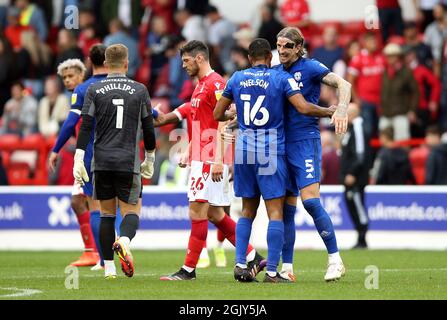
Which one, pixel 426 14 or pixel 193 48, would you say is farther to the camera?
pixel 426 14

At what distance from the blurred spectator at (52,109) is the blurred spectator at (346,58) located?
215 inches

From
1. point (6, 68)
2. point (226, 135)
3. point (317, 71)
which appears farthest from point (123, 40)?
point (317, 71)

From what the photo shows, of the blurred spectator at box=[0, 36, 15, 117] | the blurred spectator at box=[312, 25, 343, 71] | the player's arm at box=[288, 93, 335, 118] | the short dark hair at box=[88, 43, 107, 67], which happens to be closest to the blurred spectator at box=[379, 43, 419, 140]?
the blurred spectator at box=[312, 25, 343, 71]

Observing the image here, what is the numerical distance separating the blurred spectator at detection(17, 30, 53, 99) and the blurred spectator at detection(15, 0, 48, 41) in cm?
14

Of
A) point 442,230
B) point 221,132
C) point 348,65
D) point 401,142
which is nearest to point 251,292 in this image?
point 221,132

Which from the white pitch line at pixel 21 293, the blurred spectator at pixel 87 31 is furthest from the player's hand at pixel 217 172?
the blurred spectator at pixel 87 31

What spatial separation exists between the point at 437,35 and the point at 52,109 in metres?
7.89

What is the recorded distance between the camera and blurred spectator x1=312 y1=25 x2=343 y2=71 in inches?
896

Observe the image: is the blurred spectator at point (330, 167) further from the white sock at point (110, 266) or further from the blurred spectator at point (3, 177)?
the white sock at point (110, 266)

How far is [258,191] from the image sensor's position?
1166 centimetres

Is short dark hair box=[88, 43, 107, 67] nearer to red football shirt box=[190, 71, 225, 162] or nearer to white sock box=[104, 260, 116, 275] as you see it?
red football shirt box=[190, 71, 225, 162]

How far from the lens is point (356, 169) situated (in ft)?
63.4

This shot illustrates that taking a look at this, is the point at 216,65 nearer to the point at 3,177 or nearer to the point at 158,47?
the point at 158,47

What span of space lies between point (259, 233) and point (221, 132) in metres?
8.01
